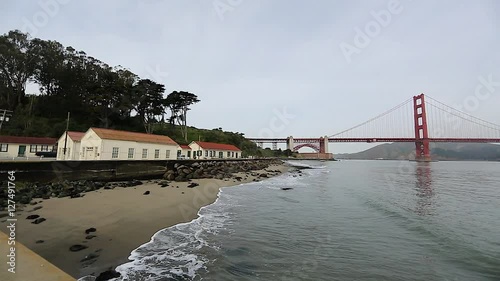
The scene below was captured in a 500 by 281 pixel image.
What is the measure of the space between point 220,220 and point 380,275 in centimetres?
561

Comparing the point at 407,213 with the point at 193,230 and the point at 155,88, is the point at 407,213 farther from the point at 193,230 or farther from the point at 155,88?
the point at 155,88

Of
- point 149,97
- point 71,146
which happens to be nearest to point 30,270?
point 71,146

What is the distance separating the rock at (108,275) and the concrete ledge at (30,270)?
154 cm

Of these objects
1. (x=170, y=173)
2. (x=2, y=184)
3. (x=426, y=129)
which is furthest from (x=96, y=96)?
(x=426, y=129)

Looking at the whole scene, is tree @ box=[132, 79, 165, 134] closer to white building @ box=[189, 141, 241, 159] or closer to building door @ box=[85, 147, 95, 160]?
white building @ box=[189, 141, 241, 159]

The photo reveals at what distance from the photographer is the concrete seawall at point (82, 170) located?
42.9 ft

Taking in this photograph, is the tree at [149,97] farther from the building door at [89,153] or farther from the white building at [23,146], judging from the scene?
the building door at [89,153]

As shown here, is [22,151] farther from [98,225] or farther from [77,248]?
[77,248]

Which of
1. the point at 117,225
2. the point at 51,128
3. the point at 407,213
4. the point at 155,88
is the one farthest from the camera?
the point at 155,88

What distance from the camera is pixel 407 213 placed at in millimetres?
11352

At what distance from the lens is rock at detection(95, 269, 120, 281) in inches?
176

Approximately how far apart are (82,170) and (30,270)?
49.0 feet

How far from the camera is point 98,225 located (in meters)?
7.50

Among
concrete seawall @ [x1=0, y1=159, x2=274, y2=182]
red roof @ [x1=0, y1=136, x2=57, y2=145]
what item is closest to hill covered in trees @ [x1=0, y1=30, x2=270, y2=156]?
red roof @ [x1=0, y1=136, x2=57, y2=145]
